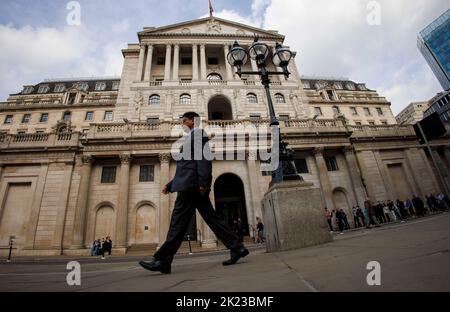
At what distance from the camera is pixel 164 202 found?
1562cm

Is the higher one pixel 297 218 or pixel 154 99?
pixel 154 99

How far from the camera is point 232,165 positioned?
1777 cm

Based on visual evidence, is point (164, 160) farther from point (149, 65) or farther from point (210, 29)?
point (210, 29)

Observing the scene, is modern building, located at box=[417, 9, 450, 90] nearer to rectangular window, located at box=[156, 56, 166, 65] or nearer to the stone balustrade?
rectangular window, located at box=[156, 56, 166, 65]

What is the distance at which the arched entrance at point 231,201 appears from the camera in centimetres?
1878

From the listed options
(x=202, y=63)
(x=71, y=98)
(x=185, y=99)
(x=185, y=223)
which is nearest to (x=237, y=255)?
(x=185, y=223)

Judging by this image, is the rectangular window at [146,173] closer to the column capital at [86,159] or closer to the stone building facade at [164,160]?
the stone building facade at [164,160]

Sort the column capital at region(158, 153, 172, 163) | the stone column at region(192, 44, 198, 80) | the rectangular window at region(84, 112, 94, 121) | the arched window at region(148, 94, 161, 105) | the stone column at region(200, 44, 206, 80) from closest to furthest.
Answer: the column capital at region(158, 153, 172, 163) → the arched window at region(148, 94, 161, 105) → the stone column at region(200, 44, 206, 80) → the stone column at region(192, 44, 198, 80) → the rectangular window at region(84, 112, 94, 121)

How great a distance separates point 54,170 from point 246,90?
60.7 ft

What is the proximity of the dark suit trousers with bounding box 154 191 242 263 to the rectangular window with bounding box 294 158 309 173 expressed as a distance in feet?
54.9

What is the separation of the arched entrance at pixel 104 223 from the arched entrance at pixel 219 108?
45.6 feet

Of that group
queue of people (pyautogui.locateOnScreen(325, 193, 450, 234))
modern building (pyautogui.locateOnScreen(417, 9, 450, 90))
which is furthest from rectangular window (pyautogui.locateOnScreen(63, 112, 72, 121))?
modern building (pyautogui.locateOnScreen(417, 9, 450, 90))

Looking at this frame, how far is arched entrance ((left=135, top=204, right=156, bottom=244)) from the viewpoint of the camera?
15547mm

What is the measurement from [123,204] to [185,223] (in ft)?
46.1
